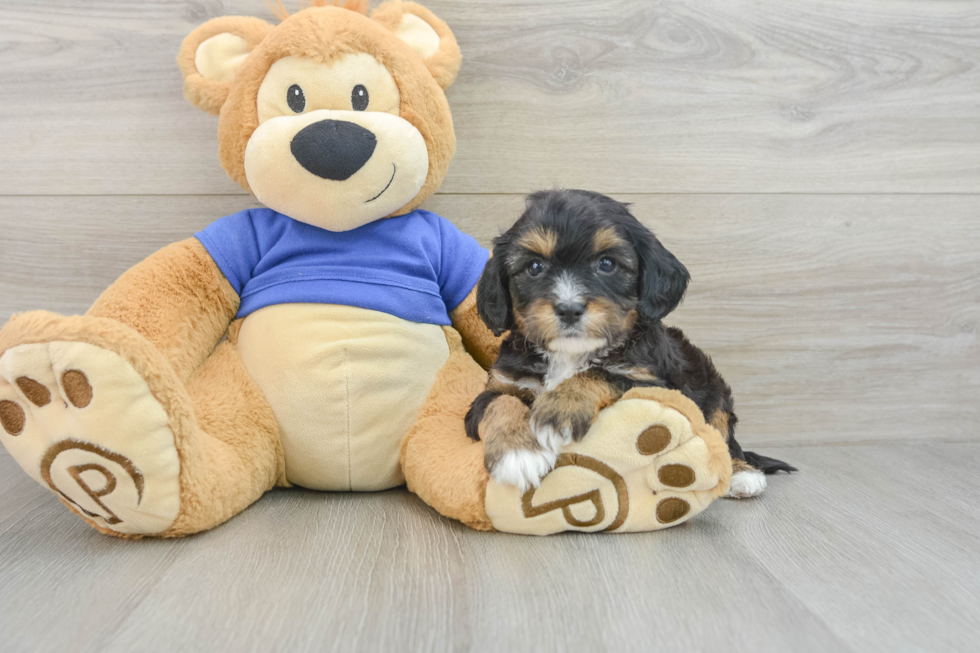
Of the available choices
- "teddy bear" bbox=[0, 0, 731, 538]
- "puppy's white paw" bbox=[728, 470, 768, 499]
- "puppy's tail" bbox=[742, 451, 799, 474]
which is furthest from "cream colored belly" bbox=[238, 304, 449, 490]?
"puppy's tail" bbox=[742, 451, 799, 474]

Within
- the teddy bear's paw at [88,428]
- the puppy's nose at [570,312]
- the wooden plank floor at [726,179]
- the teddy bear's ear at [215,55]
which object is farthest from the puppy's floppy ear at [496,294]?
the teddy bear's ear at [215,55]

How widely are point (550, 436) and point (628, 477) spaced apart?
224 mm

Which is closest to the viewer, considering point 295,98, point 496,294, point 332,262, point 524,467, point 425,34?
point 524,467

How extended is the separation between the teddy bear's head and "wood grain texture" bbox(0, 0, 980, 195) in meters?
0.39

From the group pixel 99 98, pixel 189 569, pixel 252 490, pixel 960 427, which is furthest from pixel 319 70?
pixel 960 427

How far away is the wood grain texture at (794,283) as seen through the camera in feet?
7.79

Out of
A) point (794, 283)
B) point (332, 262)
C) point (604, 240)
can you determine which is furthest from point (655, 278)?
point (794, 283)

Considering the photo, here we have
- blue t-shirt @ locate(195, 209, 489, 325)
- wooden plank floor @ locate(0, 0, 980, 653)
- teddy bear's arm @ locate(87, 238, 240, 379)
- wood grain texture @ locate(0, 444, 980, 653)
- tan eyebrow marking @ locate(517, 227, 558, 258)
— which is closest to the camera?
wood grain texture @ locate(0, 444, 980, 653)

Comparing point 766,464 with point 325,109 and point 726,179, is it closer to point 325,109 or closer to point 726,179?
point 726,179

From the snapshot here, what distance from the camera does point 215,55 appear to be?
6.55 feet

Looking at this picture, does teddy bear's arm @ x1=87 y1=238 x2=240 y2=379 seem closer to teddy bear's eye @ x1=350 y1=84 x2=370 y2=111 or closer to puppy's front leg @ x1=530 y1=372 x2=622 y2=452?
teddy bear's eye @ x1=350 y1=84 x2=370 y2=111

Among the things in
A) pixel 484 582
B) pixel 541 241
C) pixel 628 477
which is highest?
pixel 541 241

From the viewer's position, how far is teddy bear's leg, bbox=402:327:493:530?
167 centimetres

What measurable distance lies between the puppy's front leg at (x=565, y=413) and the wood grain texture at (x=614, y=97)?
3.45 ft
